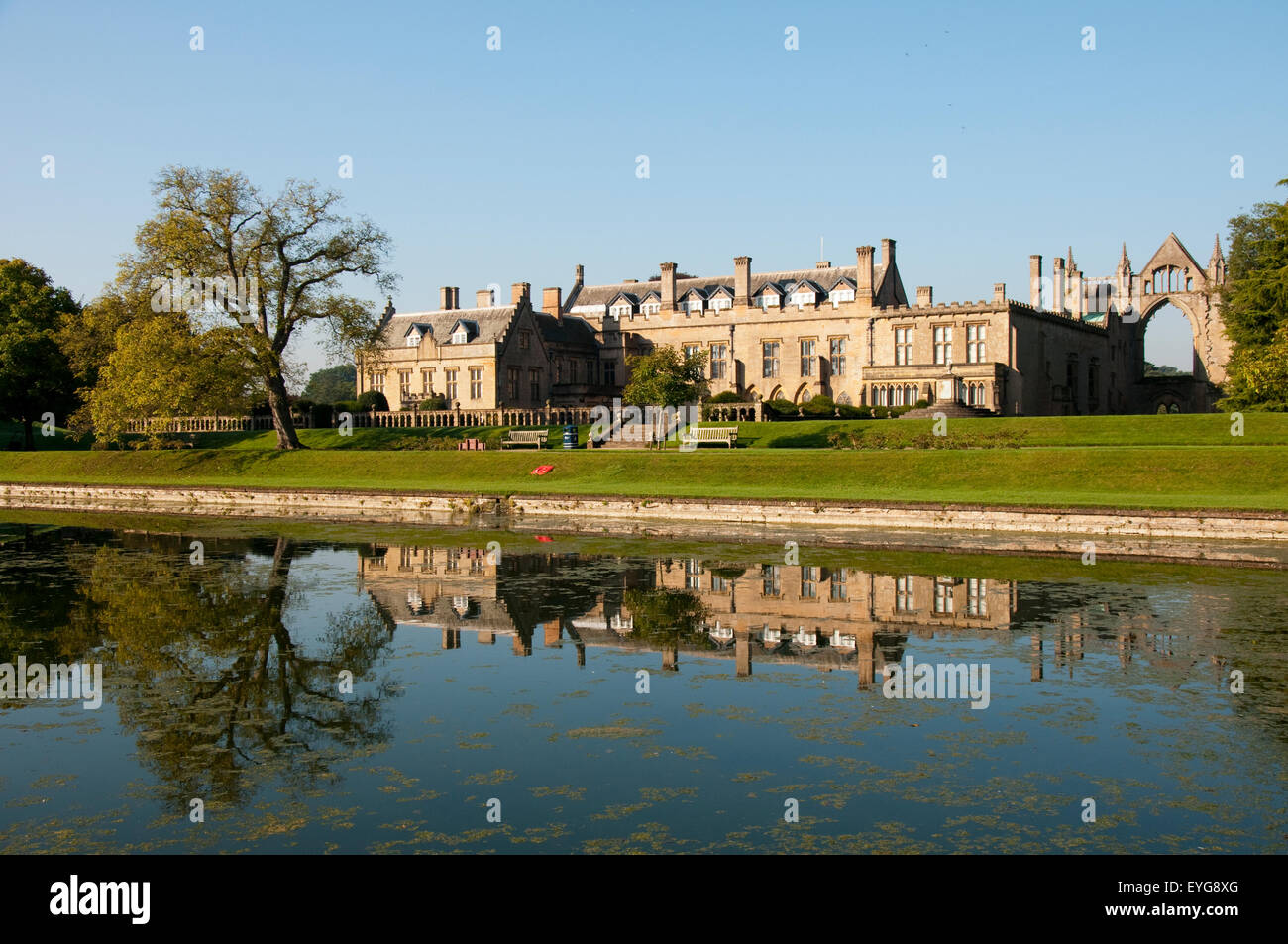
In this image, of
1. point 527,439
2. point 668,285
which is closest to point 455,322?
point 668,285

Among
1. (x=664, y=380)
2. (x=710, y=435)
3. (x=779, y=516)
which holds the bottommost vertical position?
(x=779, y=516)

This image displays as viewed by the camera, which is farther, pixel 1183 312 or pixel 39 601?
pixel 1183 312

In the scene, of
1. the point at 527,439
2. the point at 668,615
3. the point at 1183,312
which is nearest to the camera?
the point at 668,615

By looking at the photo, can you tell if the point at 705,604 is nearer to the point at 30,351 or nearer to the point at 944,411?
the point at 944,411

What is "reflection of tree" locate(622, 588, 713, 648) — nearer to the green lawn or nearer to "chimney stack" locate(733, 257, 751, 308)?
the green lawn

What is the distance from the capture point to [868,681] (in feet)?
42.0

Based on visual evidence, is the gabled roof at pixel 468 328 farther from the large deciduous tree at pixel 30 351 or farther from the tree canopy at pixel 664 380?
the large deciduous tree at pixel 30 351

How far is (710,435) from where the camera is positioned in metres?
45.7

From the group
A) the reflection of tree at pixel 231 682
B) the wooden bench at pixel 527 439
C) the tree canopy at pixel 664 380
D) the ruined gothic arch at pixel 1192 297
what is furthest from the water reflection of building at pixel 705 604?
the ruined gothic arch at pixel 1192 297

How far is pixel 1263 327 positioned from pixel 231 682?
52.5 metres

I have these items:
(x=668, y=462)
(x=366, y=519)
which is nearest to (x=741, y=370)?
(x=668, y=462)

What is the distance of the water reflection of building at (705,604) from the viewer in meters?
14.9

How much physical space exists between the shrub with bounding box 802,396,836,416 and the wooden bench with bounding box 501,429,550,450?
13.3 meters
